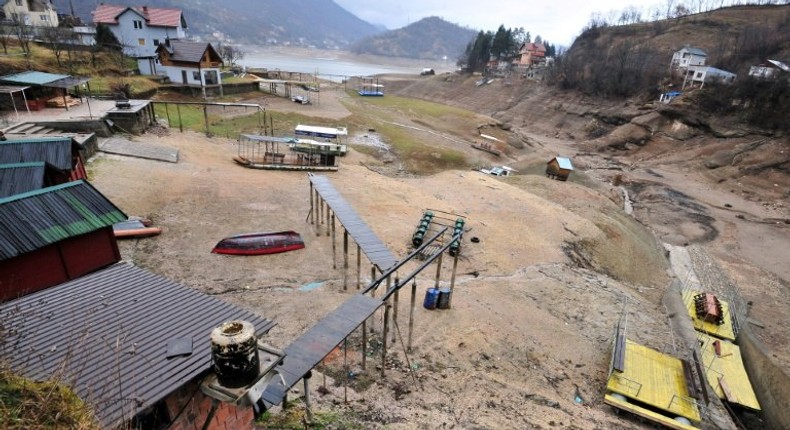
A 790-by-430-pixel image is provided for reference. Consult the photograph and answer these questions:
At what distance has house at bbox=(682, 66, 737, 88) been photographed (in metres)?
63.2

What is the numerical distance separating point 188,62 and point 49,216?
51.8 m

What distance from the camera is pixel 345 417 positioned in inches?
420

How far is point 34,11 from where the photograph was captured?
6594 centimetres

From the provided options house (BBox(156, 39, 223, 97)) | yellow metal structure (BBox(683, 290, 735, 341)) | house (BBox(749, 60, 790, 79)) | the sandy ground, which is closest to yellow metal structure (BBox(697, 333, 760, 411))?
yellow metal structure (BBox(683, 290, 735, 341))

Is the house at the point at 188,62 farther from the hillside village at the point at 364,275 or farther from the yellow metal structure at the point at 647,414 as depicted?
the yellow metal structure at the point at 647,414

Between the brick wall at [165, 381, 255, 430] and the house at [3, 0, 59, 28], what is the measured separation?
264ft

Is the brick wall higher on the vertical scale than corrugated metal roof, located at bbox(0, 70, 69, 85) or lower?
lower

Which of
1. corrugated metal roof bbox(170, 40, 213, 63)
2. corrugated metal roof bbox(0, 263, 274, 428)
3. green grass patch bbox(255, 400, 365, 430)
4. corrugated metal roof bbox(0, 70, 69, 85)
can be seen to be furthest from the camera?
corrugated metal roof bbox(170, 40, 213, 63)

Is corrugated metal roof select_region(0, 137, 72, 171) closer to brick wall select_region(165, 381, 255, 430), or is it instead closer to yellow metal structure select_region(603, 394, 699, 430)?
brick wall select_region(165, 381, 255, 430)

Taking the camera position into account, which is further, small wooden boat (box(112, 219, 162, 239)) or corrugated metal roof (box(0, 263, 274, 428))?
small wooden boat (box(112, 219, 162, 239))

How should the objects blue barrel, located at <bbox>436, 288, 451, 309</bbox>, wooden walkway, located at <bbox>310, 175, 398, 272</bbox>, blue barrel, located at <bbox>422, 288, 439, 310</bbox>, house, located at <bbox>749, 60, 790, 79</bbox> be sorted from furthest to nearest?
house, located at <bbox>749, 60, 790, 79</bbox> → blue barrel, located at <bbox>436, 288, 451, 309</bbox> → blue barrel, located at <bbox>422, 288, 439, 310</bbox> → wooden walkway, located at <bbox>310, 175, 398, 272</bbox>

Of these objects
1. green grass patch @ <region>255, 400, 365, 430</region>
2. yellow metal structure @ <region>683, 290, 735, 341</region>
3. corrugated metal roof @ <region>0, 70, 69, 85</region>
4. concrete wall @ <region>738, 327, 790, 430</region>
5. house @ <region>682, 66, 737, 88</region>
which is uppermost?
house @ <region>682, 66, 737, 88</region>

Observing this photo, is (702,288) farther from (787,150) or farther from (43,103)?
(43,103)

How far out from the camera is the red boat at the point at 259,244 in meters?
20.3
